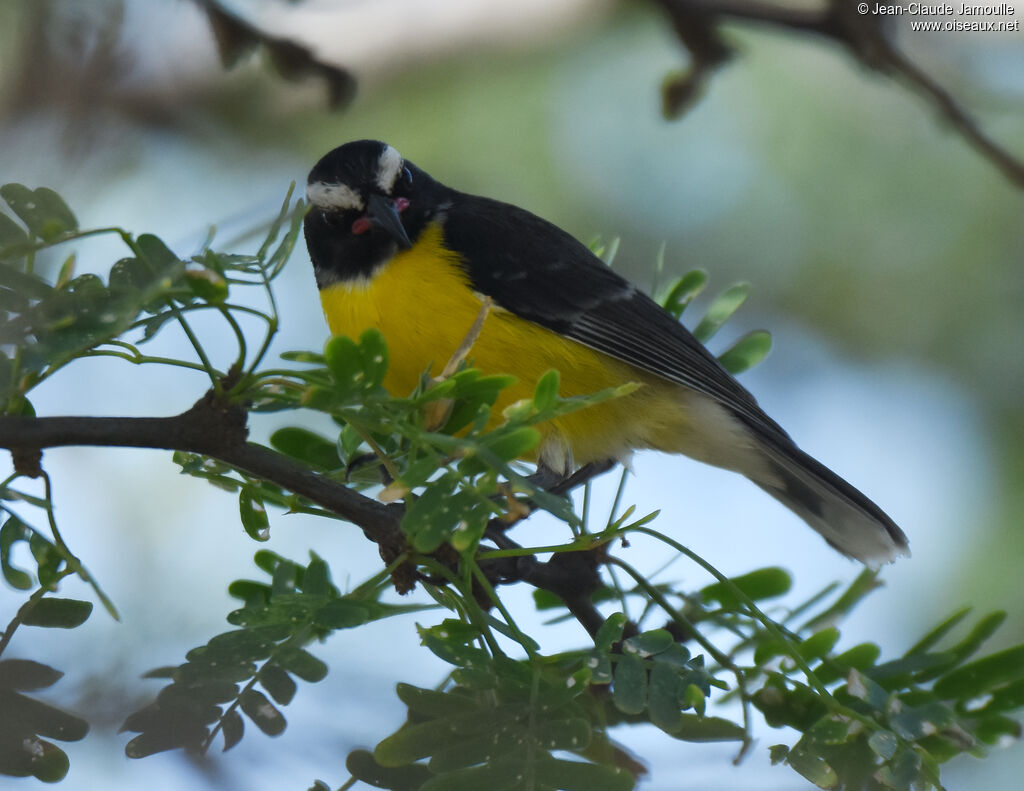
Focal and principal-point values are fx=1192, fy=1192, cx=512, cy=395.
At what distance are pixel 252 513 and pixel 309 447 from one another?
74 centimetres

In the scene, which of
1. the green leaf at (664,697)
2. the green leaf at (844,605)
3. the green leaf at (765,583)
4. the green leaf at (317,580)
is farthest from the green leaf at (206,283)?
the green leaf at (844,605)

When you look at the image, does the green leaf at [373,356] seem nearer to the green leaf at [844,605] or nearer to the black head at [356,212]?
the green leaf at [844,605]

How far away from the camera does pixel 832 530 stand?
4562 mm

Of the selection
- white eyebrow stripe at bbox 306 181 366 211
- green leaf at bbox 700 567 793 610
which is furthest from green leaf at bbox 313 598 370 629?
white eyebrow stripe at bbox 306 181 366 211

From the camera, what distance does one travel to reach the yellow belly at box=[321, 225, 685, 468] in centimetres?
376

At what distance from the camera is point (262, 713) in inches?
86.2

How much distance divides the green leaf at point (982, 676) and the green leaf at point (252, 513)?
1548 mm

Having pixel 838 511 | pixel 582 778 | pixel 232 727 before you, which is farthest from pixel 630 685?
pixel 838 511

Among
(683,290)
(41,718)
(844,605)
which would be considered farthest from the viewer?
(683,290)

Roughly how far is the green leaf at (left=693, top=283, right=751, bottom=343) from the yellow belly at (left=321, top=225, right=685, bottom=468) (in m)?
0.49

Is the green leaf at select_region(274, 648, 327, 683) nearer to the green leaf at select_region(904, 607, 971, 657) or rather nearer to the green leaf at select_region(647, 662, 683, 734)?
the green leaf at select_region(647, 662, 683, 734)

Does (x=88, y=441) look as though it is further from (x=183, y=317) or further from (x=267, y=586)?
(x=267, y=586)

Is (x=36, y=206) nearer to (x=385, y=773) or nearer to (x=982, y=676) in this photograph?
(x=385, y=773)

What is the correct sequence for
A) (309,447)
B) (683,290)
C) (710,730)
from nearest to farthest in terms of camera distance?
1. (710,730)
2. (309,447)
3. (683,290)
